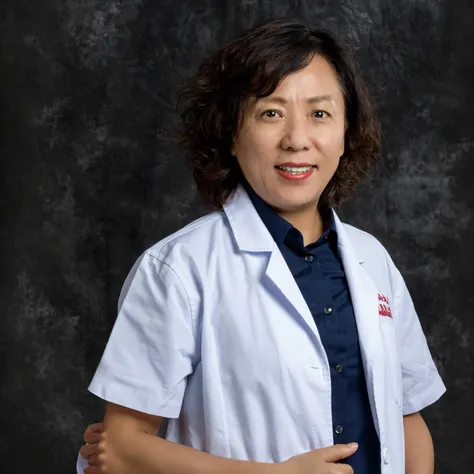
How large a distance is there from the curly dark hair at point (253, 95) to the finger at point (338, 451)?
553 mm

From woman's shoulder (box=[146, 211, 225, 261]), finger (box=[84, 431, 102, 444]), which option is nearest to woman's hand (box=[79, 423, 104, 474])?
finger (box=[84, 431, 102, 444])

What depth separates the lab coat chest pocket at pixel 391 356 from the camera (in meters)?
2.04

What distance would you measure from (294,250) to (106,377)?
462mm

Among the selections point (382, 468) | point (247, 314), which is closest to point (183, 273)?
point (247, 314)

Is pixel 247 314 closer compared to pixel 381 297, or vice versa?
pixel 247 314

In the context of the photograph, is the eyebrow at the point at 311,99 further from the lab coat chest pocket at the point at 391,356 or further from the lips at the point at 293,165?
the lab coat chest pocket at the point at 391,356

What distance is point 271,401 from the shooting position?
1854 mm

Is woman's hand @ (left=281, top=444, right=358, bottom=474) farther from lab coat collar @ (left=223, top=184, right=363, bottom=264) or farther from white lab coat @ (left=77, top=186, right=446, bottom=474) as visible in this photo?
lab coat collar @ (left=223, top=184, right=363, bottom=264)

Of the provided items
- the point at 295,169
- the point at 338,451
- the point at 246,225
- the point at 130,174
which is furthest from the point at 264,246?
the point at 130,174

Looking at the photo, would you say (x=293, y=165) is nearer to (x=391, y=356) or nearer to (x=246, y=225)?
(x=246, y=225)

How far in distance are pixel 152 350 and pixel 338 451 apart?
0.39 m

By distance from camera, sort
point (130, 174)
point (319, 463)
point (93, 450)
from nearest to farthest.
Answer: point (319, 463)
point (93, 450)
point (130, 174)

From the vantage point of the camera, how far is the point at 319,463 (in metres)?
1.82

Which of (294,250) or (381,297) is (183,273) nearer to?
(294,250)
